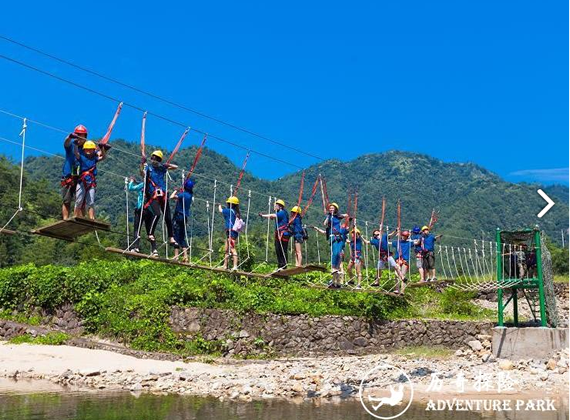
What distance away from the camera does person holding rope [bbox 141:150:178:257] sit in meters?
12.7

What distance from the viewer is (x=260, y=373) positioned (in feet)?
61.4

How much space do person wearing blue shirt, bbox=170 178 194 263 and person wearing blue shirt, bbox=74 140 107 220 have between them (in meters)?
2.25

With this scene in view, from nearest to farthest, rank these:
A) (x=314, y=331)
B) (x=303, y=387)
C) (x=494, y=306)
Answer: (x=303, y=387) → (x=314, y=331) → (x=494, y=306)

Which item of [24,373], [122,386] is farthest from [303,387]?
[24,373]

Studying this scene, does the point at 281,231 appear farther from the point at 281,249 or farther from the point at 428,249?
the point at 428,249

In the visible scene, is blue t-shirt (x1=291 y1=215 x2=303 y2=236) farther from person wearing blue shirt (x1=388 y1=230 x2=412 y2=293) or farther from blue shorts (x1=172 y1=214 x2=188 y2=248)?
person wearing blue shirt (x1=388 y1=230 x2=412 y2=293)

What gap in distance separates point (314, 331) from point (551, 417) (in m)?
9.24

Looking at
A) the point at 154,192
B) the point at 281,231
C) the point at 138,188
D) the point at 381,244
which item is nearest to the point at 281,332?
the point at 381,244

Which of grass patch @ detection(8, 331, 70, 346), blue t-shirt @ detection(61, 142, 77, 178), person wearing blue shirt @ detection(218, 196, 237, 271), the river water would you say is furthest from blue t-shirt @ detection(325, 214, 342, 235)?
grass patch @ detection(8, 331, 70, 346)

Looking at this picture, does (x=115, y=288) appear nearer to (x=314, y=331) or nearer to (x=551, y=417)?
(x=314, y=331)

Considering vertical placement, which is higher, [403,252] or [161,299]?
[403,252]

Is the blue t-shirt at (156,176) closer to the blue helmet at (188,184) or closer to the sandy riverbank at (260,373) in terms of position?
→ the blue helmet at (188,184)

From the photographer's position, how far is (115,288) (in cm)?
2388

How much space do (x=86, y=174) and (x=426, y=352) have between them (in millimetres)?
14659
